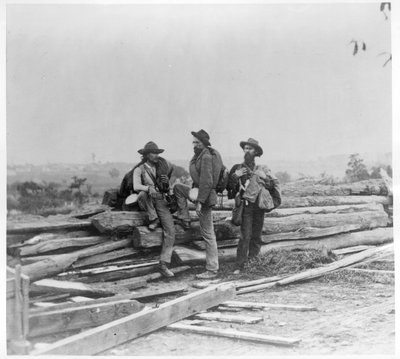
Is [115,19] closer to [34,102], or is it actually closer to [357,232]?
[34,102]

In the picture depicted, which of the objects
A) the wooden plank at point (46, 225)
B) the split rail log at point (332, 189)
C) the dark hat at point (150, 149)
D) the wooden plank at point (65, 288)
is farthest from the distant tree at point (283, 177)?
the wooden plank at point (65, 288)

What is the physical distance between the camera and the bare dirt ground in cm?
643

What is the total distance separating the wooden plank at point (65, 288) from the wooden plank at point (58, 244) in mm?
370

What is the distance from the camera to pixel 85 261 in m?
7.34

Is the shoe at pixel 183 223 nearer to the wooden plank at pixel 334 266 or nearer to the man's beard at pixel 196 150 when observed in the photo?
the man's beard at pixel 196 150

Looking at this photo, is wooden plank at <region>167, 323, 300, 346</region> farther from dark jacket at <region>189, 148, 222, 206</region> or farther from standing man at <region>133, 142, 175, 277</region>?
dark jacket at <region>189, 148, 222, 206</region>

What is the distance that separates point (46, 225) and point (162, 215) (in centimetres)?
151

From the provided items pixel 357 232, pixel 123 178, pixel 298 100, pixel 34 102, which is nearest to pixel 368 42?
pixel 298 100

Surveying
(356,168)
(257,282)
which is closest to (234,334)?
(257,282)

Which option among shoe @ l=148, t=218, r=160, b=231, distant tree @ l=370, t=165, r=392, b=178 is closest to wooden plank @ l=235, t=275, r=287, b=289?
shoe @ l=148, t=218, r=160, b=231

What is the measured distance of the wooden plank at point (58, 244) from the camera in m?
6.92

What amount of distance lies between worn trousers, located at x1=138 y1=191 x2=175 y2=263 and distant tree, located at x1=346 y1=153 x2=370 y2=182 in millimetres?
2701

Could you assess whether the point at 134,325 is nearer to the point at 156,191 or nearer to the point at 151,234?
the point at 151,234

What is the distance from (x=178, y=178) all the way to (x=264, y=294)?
6.15 feet
